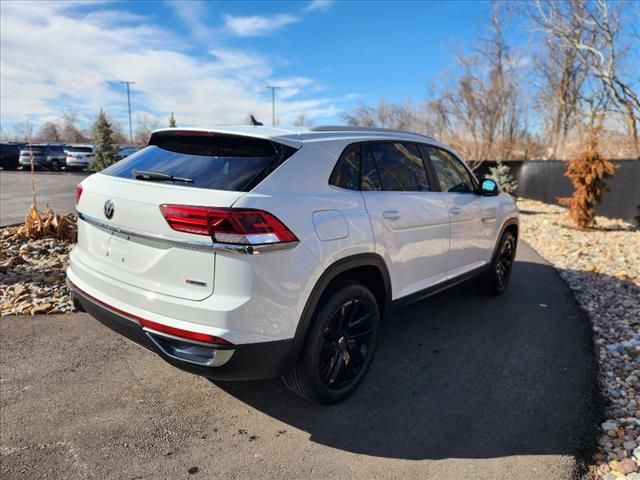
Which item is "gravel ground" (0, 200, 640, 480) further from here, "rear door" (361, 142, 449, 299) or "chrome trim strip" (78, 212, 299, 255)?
"chrome trim strip" (78, 212, 299, 255)

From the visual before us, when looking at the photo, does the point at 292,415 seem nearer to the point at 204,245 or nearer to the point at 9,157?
the point at 204,245

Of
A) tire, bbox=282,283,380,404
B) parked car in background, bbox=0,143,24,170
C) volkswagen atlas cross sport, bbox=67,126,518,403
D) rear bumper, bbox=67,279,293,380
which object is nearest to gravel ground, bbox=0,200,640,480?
tire, bbox=282,283,380,404

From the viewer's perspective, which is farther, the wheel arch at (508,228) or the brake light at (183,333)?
the wheel arch at (508,228)

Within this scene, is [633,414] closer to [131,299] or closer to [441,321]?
[441,321]

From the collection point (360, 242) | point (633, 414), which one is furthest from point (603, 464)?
point (360, 242)

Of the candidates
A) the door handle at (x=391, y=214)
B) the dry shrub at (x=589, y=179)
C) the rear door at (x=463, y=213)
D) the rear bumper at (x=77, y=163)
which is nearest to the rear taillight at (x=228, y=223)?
the door handle at (x=391, y=214)

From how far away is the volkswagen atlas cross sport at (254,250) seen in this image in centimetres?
236

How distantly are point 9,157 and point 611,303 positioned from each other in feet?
119

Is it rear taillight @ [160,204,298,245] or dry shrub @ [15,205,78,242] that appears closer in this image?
rear taillight @ [160,204,298,245]

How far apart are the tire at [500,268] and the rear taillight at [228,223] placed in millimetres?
3645

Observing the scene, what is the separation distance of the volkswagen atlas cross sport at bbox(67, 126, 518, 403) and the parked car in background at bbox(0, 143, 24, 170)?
113 feet

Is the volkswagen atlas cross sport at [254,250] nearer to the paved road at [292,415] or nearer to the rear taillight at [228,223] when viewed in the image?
the rear taillight at [228,223]

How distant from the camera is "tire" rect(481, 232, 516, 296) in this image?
534cm

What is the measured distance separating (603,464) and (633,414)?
0.69 metres
